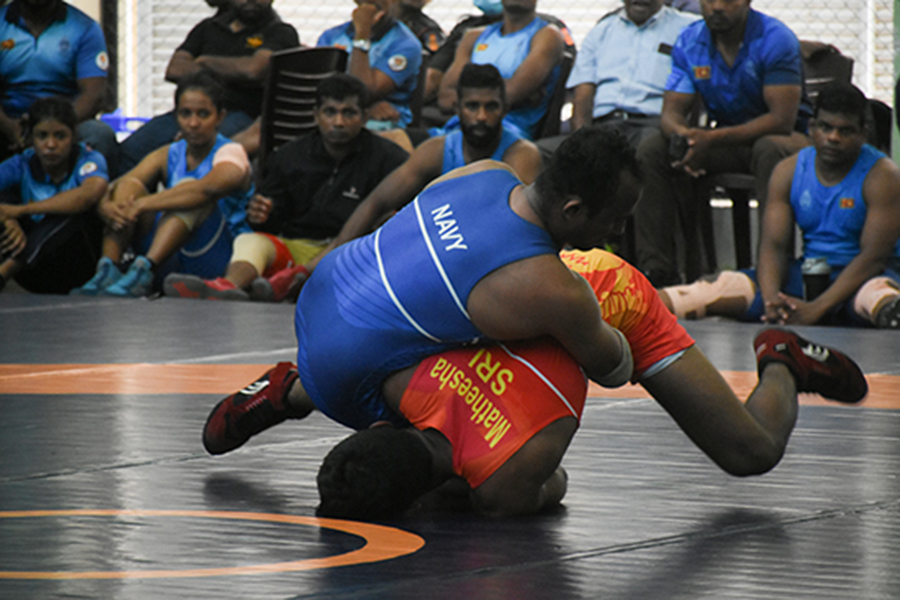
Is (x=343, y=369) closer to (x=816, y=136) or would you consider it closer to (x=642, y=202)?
(x=816, y=136)

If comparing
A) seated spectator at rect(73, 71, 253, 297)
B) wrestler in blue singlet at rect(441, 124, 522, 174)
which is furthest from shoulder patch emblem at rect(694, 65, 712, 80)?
seated spectator at rect(73, 71, 253, 297)

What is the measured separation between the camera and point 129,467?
2672mm

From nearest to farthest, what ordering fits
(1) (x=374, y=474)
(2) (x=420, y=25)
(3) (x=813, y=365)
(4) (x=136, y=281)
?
(1) (x=374, y=474)
(3) (x=813, y=365)
(4) (x=136, y=281)
(2) (x=420, y=25)

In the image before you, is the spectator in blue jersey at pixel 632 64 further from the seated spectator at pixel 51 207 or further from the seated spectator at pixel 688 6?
the seated spectator at pixel 51 207

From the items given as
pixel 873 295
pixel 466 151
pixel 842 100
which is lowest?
pixel 873 295

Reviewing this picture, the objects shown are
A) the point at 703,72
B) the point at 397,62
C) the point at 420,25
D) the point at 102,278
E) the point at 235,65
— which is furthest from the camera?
the point at 420,25

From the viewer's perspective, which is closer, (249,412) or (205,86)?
(249,412)

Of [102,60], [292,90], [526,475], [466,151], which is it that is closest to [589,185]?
[526,475]

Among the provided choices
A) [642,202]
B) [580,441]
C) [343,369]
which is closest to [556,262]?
[343,369]

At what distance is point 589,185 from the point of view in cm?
220

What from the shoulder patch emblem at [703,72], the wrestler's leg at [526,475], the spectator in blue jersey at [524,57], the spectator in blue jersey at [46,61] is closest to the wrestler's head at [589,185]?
the wrestler's leg at [526,475]

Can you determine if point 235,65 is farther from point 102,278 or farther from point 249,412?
point 249,412

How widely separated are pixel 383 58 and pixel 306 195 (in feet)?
3.51

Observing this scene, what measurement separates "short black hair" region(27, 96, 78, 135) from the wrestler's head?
16.3 feet
